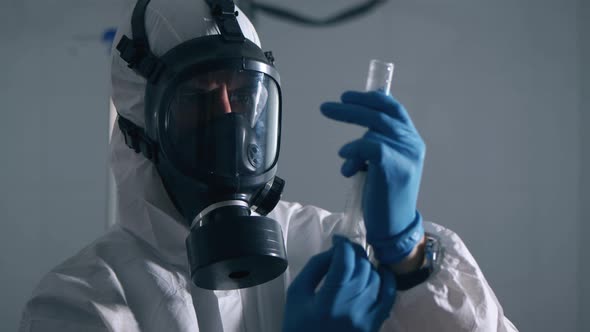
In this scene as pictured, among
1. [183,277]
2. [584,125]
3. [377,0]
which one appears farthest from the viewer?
[377,0]

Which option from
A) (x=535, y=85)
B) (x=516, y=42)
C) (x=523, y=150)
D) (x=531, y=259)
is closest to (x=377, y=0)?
(x=516, y=42)

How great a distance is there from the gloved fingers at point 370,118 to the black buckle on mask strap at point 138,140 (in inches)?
14.5

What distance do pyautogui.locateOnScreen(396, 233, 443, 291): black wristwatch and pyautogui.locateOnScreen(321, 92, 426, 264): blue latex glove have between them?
45 mm

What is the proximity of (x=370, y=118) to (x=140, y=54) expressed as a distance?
0.48 metres

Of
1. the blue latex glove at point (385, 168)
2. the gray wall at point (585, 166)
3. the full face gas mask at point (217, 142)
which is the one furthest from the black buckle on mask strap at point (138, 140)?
the gray wall at point (585, 166)

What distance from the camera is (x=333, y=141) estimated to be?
1.92 m

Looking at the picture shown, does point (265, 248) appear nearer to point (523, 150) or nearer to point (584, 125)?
point (523, 150)

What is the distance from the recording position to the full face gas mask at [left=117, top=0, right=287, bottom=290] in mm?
875

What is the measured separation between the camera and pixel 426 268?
2.91 ft

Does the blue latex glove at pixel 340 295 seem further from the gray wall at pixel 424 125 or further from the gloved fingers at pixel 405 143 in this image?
the gray wall at pixel 424 125

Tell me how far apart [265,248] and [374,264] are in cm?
20

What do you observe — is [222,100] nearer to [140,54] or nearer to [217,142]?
[217,142]

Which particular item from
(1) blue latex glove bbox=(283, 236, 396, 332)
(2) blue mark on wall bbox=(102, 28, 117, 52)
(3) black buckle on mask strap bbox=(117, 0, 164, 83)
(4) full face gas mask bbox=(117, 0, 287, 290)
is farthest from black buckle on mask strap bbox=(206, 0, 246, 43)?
(2) blue mark on wall bbox=(102, 28, 117, 52)

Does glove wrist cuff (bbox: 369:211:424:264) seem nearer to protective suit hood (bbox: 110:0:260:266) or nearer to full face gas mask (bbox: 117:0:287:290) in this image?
full face gas mask (bbox: 117:0:287:290)
